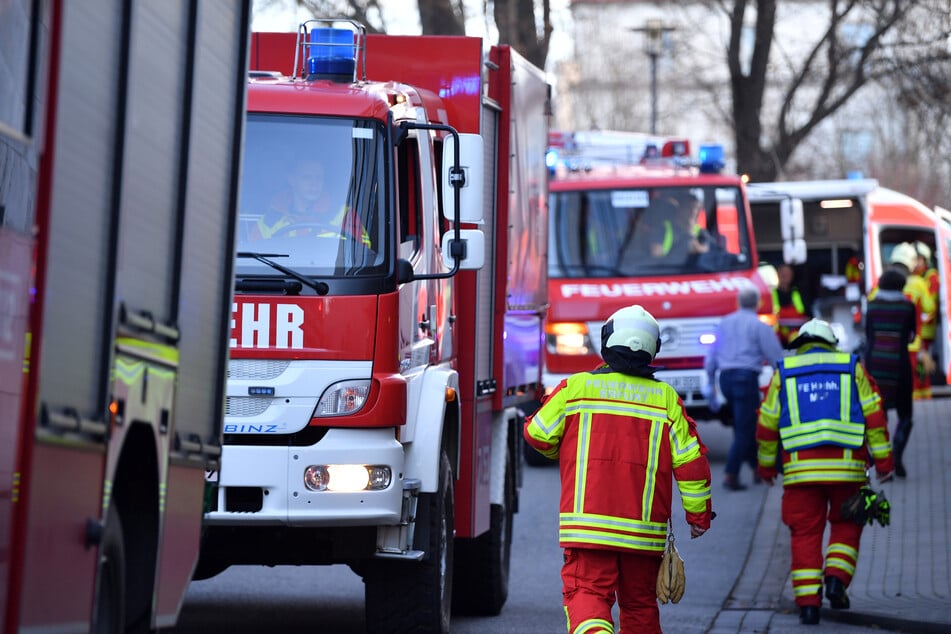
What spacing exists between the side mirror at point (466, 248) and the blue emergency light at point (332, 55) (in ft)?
3.31

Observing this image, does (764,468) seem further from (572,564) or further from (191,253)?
(191,253)

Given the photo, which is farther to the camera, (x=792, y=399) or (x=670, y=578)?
(x=792, y=399)

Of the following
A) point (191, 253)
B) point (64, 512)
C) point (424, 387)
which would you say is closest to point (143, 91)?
point (191, 253)

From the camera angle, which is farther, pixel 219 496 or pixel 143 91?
pixel 219 496

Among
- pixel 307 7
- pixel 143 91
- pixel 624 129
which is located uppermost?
pixel 624 129

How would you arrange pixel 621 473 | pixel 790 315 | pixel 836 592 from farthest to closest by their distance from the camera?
pixel 790 315 → pixel 836 592 → pixel 621 473

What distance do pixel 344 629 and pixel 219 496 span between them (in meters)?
2.17

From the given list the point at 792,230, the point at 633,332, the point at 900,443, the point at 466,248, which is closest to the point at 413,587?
the point at 466,248

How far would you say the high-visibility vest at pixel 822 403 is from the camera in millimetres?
9578

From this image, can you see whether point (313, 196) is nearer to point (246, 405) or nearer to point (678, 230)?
point (246, 405)

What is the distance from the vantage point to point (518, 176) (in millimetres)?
10133

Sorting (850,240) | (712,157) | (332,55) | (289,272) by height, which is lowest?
(289,272)

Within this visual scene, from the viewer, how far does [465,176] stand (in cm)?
783

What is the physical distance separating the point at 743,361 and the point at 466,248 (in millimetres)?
8446
